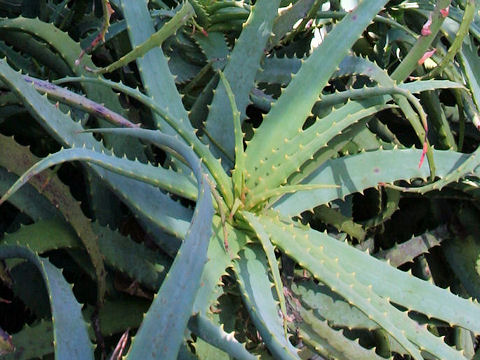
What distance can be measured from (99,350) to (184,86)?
408mm

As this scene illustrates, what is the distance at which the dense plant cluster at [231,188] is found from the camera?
71 centimetres

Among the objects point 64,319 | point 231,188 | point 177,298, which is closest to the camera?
point 177,298

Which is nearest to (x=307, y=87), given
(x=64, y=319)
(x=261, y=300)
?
(x=261, y=300)

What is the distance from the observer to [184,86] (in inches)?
39.8

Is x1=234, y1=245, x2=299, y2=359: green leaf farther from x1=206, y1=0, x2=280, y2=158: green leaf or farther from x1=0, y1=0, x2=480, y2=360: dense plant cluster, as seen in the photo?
x1=206, y1=0, x2=280, y2=158: green leaf

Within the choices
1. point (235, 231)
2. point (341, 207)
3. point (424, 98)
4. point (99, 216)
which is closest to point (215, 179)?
point (235, 231)

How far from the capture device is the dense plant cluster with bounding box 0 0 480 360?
71 cm

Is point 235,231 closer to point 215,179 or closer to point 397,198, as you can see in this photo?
point 215,179

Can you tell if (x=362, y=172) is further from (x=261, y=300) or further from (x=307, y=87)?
(x=261, y=300)

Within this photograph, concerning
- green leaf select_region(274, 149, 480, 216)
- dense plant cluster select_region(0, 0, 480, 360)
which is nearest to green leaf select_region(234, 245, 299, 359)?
dense plant cluster select_region(0, 0, 480, 360)

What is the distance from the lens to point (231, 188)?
0.79m

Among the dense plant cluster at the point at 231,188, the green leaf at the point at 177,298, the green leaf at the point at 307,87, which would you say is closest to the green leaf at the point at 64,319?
the dense plant cluster at the point at 231,188

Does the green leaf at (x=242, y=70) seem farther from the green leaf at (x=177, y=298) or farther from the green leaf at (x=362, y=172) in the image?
the green leaf at (x=177, y=298)

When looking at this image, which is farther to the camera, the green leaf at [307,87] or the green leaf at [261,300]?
the green leaf at [307,87]
